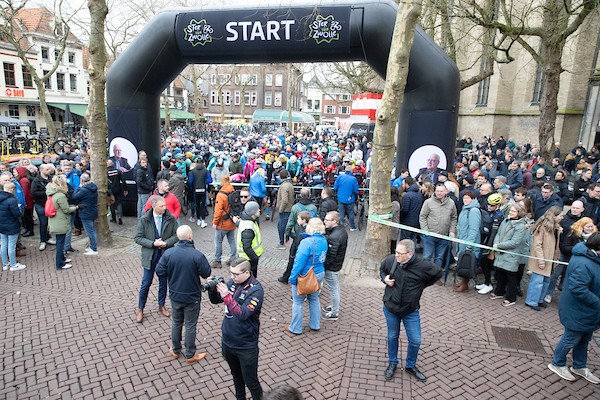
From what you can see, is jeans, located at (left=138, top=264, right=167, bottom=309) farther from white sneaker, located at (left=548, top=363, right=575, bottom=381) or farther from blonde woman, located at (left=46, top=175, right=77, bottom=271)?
white sneaker, located at (left=548, top=363, right=575, bottom=381)

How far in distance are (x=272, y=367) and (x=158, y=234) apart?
2.53 meters

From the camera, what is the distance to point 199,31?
9.80 metres

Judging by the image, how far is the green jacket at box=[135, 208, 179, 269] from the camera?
5.70 metres

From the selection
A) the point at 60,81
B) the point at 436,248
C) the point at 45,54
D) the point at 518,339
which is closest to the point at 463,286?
the point at 436,248

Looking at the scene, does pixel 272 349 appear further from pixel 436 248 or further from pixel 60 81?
pixel 60 81

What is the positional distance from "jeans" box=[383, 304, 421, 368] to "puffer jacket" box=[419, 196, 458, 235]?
123 inches

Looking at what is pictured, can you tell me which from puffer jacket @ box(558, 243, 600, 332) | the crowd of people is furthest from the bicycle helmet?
puffer jacket @ box(558, 243, 600, 332)

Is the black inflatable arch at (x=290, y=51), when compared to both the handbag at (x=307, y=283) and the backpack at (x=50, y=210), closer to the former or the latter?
the backpack at (x=50, y=210)

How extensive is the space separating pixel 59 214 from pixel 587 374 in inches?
333

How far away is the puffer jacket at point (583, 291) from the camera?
4.25 metres

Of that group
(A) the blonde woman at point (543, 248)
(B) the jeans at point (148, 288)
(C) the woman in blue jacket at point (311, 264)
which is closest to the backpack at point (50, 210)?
(B) the jeans at point (148, 288)

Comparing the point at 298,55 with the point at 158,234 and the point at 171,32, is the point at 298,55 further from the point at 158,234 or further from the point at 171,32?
the point at 158,234

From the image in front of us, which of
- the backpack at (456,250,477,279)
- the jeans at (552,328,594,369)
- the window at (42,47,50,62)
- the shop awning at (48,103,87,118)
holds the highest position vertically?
the window at (42,47,50,62)

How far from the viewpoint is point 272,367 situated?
479 centimetres
